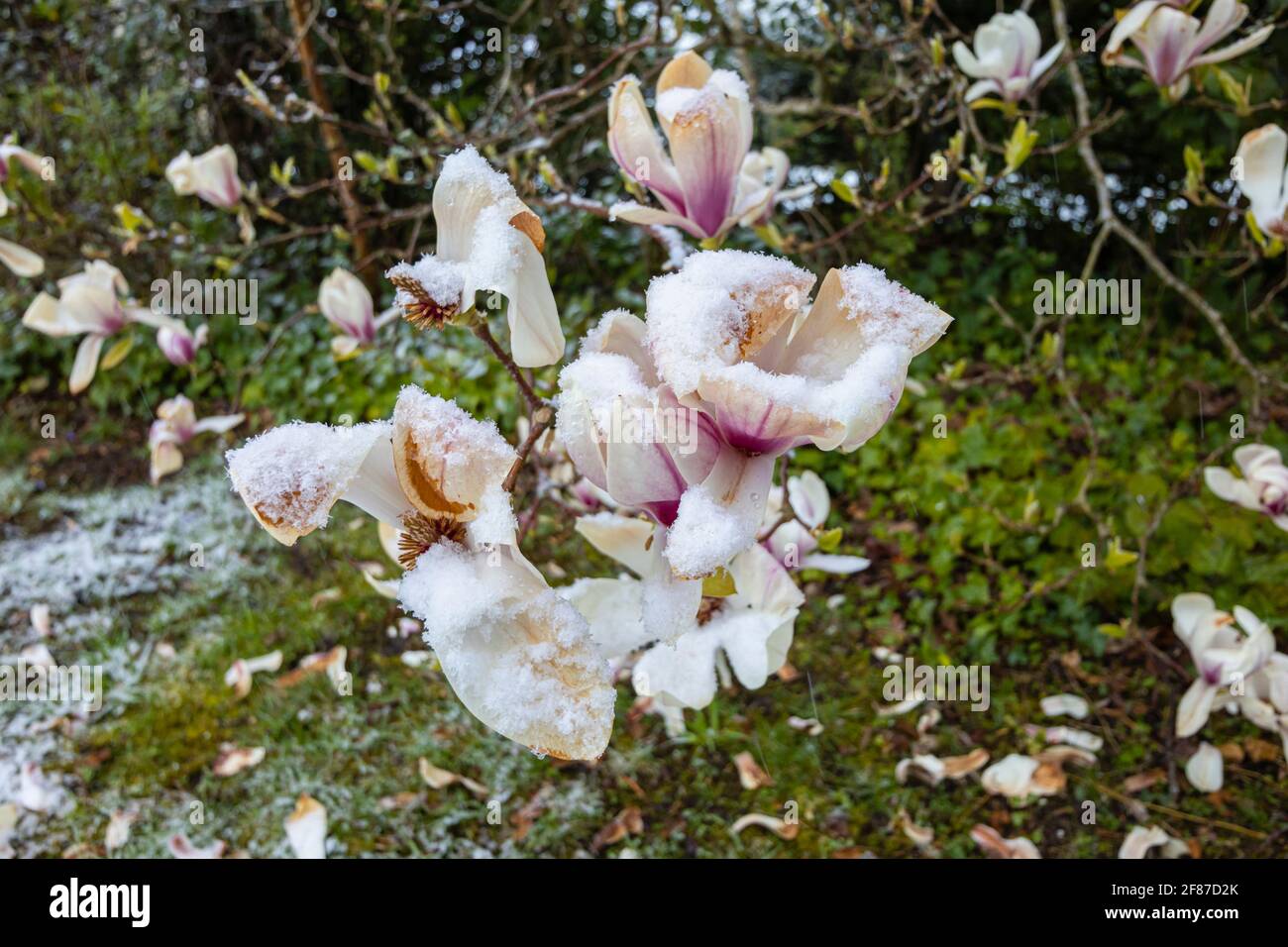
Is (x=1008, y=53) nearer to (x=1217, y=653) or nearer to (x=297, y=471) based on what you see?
(x=1217, y=653)

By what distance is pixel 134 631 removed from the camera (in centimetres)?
257

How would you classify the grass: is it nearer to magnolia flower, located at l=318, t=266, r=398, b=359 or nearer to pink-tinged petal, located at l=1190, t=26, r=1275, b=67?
magnolia flower, located at l=318, t=266, r=398, b=359

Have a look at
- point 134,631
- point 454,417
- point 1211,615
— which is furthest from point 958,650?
point 134,631

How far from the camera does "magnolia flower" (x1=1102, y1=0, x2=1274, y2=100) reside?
47.4 inches

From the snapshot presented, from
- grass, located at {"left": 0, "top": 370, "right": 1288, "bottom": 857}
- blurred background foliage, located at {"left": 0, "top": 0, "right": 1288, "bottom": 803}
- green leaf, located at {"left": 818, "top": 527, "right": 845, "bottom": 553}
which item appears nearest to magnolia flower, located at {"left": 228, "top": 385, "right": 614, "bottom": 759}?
green leaf, located at {"left": 818, "top": 527, "right": 845, "bottom": 553}

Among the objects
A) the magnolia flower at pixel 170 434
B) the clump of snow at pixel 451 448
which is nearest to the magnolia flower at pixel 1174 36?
the clump of snow at pixel 451 448

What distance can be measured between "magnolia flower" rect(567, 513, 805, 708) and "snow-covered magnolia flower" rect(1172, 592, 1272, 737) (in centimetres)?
79

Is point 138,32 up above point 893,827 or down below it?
above

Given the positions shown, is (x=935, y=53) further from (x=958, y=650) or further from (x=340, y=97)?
(x=340, y=97)

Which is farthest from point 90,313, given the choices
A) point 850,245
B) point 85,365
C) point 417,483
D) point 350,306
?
point 850,245

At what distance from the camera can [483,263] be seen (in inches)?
19.1

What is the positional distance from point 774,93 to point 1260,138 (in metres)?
3.01

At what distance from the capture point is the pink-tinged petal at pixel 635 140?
707mm
